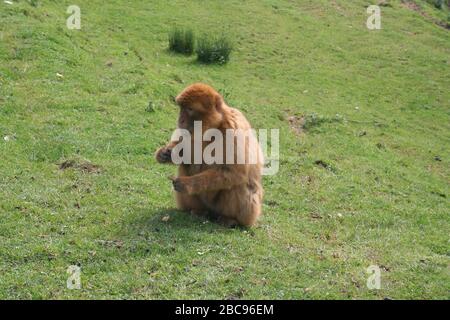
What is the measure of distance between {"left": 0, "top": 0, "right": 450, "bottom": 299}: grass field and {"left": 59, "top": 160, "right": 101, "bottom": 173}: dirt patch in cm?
7

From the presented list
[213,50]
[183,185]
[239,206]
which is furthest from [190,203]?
[213,50]

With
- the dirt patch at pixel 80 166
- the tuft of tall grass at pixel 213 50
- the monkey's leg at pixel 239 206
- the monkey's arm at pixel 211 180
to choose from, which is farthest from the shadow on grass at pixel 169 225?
the tuft of tall grass at pixel 213 50

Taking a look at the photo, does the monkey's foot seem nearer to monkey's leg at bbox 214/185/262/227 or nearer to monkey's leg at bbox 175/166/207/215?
monkey's leg at bbox 175/166/207/215

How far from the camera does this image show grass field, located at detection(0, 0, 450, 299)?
20.2 ft

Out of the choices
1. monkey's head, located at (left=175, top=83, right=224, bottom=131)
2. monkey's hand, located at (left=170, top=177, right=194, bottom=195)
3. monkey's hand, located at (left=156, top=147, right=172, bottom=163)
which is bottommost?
monkey's hand, located at (left=170, top=177, right=194, bottom=195)

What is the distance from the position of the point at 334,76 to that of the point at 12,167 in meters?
10.3

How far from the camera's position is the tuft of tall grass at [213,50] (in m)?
15.6

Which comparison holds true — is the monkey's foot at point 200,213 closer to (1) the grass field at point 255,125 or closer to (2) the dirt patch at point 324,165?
(1) the grass field at point 255,125

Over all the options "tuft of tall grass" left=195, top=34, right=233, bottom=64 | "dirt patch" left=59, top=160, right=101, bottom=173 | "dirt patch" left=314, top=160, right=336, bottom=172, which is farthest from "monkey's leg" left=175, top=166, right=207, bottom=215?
"tuft of tall grass" left=195, top=34, right=233, bottom=64

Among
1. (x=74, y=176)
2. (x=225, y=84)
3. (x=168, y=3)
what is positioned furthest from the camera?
(x=168, y=3)

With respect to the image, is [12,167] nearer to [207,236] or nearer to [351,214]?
[207,236]

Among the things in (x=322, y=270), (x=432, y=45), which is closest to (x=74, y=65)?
(x=322, y=270)

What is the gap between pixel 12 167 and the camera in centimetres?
866

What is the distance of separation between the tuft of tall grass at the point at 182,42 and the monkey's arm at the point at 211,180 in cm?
981
